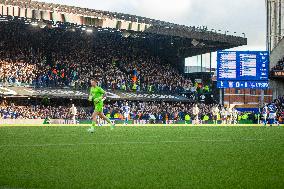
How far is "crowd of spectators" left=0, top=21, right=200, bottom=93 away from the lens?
44.4m

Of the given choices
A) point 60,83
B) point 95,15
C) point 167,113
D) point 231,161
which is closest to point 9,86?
point 60,83

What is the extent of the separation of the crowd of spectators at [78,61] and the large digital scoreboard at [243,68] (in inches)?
461

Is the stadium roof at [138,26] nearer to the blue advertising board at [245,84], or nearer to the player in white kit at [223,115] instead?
the player in white kit at [223,115]

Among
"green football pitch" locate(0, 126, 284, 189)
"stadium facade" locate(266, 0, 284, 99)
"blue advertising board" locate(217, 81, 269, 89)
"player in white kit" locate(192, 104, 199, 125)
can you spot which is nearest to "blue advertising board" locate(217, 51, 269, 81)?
"blue advertising board" locate(217, 81, 269, 89)

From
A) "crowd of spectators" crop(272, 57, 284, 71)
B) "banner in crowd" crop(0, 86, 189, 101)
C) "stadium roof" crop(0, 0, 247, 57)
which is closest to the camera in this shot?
"banner in crowd" crop(0, 86, 189, 101)

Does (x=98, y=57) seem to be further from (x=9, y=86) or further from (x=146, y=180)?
(x=146, y=180)

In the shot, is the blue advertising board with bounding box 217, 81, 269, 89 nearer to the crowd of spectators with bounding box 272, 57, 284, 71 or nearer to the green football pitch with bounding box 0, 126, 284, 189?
the crowd of spectators with bounding box 272, 57, 284, 71

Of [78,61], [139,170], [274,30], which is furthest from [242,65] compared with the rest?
[139,170]

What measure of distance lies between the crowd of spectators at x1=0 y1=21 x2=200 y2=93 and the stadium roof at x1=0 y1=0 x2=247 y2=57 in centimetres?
247

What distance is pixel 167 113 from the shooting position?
1891 inches

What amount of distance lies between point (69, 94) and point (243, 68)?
633 inches

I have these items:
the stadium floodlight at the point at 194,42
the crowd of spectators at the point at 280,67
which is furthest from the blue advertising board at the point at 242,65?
the stadium floodlight at the point at 194,42

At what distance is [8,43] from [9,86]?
5.75 m

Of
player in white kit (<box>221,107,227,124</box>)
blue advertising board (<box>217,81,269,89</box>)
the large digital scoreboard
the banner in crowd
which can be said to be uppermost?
the large digital scoreboard
